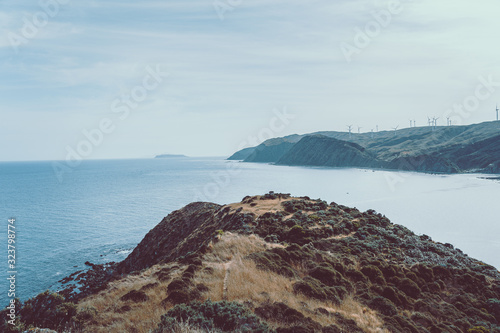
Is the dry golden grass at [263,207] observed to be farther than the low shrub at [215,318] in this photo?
Yes

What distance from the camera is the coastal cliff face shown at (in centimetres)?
1074

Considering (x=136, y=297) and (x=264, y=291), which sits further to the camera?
(x=136, y=297)

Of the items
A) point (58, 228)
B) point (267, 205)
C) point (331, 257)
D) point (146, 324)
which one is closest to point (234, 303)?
point (146, 324)

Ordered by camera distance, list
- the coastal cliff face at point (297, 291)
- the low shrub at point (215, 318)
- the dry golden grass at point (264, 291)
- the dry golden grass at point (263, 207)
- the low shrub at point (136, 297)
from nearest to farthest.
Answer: the low shrub at point (215, 318) → the coastal cliff face at point (297, 291) → the dry golden grass at point (264, 291) → the low shrub at point (136, 297) → the dry golden grass at point (263, 207)

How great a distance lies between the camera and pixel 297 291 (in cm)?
1464

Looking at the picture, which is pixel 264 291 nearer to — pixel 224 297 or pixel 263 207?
pixel 224 297

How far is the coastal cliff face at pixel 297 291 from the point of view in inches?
423

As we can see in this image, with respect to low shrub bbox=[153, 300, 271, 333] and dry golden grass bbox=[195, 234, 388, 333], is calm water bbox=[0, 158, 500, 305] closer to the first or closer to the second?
dry golden grass bbox=[195, 234, 388, 333]

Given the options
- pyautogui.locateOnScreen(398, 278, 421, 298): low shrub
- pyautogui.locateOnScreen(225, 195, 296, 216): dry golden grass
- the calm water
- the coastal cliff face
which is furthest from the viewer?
the calm water

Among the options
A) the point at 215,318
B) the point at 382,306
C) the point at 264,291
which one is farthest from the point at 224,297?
the point at 382,306

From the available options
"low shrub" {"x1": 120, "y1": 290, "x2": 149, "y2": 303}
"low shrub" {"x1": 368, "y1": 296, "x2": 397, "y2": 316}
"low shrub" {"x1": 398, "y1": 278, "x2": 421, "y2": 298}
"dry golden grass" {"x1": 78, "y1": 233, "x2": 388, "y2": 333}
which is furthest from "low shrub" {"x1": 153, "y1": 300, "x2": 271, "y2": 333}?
"low shrub" {"x1": 398, "y1": 278, "x2": 421, "y2": 298}

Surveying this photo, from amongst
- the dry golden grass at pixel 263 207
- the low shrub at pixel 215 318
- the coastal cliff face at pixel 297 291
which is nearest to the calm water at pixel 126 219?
the coastal cliff face at pixel 297 291

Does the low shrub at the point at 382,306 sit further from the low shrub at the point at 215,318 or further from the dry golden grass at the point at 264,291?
the low shrub at the point at 215,318

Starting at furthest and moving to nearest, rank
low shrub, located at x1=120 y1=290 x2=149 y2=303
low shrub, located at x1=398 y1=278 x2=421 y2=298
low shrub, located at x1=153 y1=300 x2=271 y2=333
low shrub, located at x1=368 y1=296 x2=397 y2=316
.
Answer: low shrub, located at x1=398 y1=278 x2=421 y2=298 < low shrub, located at x1=368 y1=296 x2=397 y2=316 < low shrub, located at x1=120 y1=290 x2=149 y2=303 < low shrub, located at x1=153 y1=300 x2=271 y2=333
